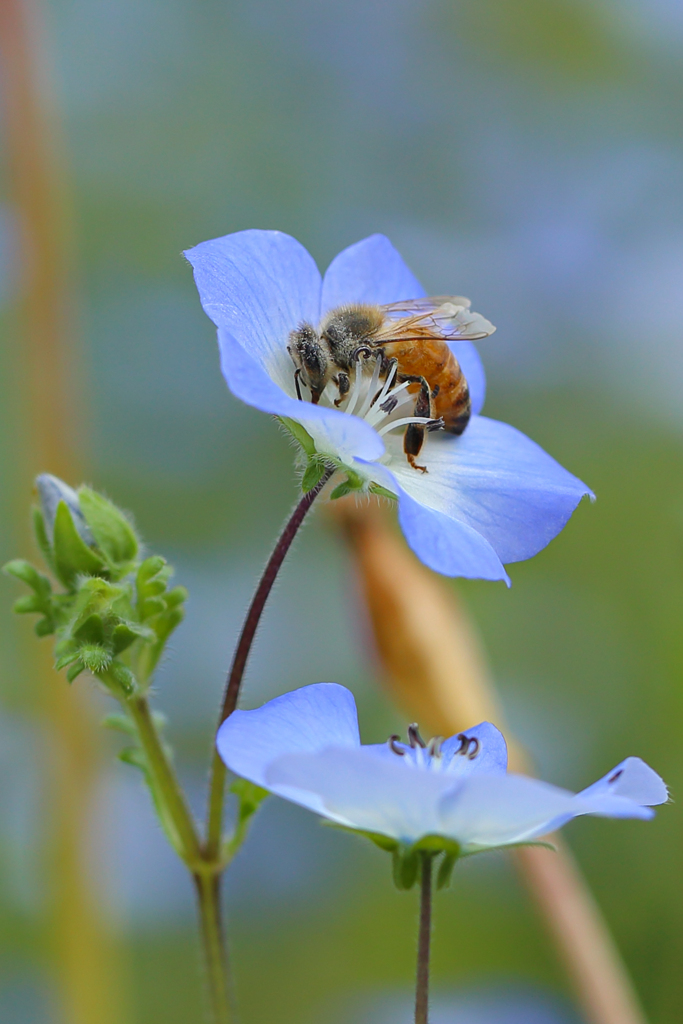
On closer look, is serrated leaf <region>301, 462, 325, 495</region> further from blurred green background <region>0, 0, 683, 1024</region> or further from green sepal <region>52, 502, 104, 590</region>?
blurred green background <region>0, 0, 683, 1024</region>

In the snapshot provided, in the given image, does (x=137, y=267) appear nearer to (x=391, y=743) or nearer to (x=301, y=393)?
(x=301, y=393)

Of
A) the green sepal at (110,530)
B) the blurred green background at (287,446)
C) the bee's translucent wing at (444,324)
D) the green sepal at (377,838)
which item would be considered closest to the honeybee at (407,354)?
the bee's translucent wing at (444,324)

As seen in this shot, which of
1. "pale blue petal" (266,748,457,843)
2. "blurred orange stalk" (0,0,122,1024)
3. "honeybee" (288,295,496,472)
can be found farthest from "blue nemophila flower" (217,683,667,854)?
"blurred orange stalk" (0,0,122,1024)

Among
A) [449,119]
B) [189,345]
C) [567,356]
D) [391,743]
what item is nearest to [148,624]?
[391,743]

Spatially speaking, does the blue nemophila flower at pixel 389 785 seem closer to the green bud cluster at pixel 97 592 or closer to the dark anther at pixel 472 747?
the dark anther at pixel 472 747

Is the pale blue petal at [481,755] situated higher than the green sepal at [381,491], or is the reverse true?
the green sepal at [381,491]
